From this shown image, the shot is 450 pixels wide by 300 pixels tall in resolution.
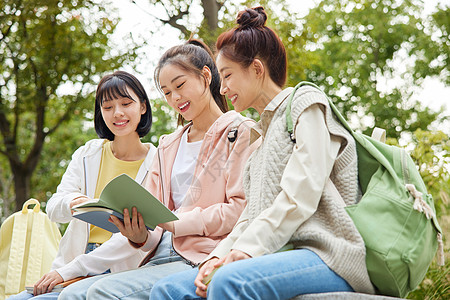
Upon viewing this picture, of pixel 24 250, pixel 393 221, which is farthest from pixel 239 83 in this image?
pixel 24 250

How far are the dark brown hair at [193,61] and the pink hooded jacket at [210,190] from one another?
247 millimetres

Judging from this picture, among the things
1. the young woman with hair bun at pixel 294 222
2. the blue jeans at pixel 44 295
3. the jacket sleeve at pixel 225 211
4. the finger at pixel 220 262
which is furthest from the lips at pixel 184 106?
the finger at pixel 220 262

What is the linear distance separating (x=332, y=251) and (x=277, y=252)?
0.63 ft

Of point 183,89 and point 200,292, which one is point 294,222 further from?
point 183,89

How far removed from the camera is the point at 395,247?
1873 millimetres

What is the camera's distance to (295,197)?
6.40 feet

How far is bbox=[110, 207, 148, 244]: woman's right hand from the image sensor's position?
2496 mm

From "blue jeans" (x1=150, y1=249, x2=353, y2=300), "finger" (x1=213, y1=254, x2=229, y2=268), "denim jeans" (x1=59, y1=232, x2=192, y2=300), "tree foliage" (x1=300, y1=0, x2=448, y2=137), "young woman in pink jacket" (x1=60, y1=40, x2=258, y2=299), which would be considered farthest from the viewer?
"tree foliage" (x1=300, y1=0, x2=448, y2=137)

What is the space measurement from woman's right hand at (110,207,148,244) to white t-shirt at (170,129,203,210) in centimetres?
28

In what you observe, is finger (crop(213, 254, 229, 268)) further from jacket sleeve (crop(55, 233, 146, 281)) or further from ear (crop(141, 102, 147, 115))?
ear (crop(141, 102, 147, 115))

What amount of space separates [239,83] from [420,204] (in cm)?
96

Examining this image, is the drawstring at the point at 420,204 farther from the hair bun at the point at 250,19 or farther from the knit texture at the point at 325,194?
the hair bun at the point at 250,19

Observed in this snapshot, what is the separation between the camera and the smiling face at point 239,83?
249 cm

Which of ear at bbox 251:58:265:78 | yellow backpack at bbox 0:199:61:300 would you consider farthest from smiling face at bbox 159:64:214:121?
yellow backpack at bbox 0:199:61:300
